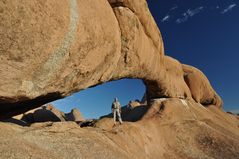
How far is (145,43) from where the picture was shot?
70.6 feet

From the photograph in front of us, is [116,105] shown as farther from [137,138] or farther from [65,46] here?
[65,46]

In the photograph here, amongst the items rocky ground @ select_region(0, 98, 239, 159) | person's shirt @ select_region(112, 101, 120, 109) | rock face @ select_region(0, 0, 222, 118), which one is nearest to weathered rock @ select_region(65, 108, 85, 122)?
rocky ground @ select_region(0, 98, 239, 159)

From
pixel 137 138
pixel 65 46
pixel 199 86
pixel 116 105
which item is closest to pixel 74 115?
pixel 199 86

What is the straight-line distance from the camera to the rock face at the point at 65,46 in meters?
10.5

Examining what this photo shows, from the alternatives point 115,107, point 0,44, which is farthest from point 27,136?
point 115,107

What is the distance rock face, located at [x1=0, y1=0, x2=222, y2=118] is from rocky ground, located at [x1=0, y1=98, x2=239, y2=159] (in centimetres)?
206

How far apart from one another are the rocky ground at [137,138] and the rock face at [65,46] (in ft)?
6.75

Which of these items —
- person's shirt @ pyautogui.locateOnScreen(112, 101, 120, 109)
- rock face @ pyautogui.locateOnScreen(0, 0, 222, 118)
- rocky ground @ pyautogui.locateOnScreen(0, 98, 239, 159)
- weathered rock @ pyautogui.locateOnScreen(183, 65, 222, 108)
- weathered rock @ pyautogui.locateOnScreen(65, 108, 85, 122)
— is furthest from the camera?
weathered rock @ pyautogui.locateOnScreen(65, 108, 85, 122)

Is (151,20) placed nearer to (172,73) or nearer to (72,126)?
(172,73)

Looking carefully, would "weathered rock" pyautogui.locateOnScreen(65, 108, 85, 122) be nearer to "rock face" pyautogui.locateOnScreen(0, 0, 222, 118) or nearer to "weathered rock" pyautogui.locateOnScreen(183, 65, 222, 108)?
"weathered rock" pyautogui.locateOnScreen(183, 65, 222, 108)

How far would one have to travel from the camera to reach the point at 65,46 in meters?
12.5

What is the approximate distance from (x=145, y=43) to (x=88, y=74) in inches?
313

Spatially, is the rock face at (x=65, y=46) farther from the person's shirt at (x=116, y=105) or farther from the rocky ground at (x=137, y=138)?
the person's shirt at (x=116, y=105)

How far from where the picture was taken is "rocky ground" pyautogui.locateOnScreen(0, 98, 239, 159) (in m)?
11.6
